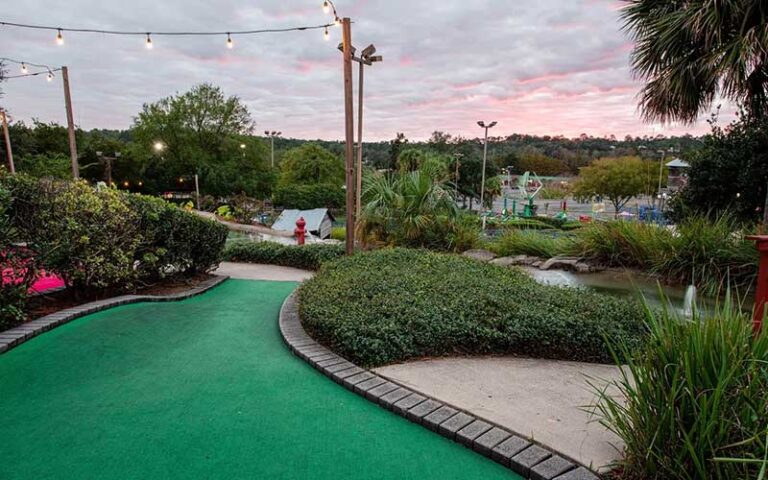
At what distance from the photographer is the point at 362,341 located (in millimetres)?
3102

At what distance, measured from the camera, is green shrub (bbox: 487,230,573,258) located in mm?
8297

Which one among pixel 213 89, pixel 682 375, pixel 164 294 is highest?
pixel 213 89

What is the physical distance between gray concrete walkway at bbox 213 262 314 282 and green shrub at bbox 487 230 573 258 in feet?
12.8

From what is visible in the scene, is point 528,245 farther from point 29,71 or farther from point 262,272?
point 29,71

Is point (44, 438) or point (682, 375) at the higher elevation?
point (682, 375)

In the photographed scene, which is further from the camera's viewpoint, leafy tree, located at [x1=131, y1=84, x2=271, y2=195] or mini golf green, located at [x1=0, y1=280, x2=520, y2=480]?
leafy tree, located at [x1=131, y1=84, x2=271, y2=195]

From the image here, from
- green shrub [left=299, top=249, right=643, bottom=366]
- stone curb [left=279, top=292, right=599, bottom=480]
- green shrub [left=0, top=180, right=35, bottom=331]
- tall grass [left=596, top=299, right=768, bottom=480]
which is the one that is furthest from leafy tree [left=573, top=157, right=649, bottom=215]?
green shrub [left=0, top=180, right=35, bottom=331]

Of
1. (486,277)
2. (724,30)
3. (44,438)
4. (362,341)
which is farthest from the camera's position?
(724,30)

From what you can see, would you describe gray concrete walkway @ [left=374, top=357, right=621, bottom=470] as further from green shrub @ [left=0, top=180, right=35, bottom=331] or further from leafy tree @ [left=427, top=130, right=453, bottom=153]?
leafy tree @ [left=427, top=130, right=453, bottom=153]

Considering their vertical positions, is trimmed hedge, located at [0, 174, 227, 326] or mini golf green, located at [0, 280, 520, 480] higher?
trimmed hedge, located at [0, 174, 227, 326]

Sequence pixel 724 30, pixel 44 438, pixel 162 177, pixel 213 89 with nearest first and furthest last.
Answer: pixel 44 438 < pixel 724 30 < pixel 162 177 < pixel 213 89

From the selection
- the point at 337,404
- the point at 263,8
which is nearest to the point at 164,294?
the point at 337,404

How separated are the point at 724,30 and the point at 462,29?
5294 millimetres

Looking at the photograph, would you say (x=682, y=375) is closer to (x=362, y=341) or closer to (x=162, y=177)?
(x=362, y=341)
